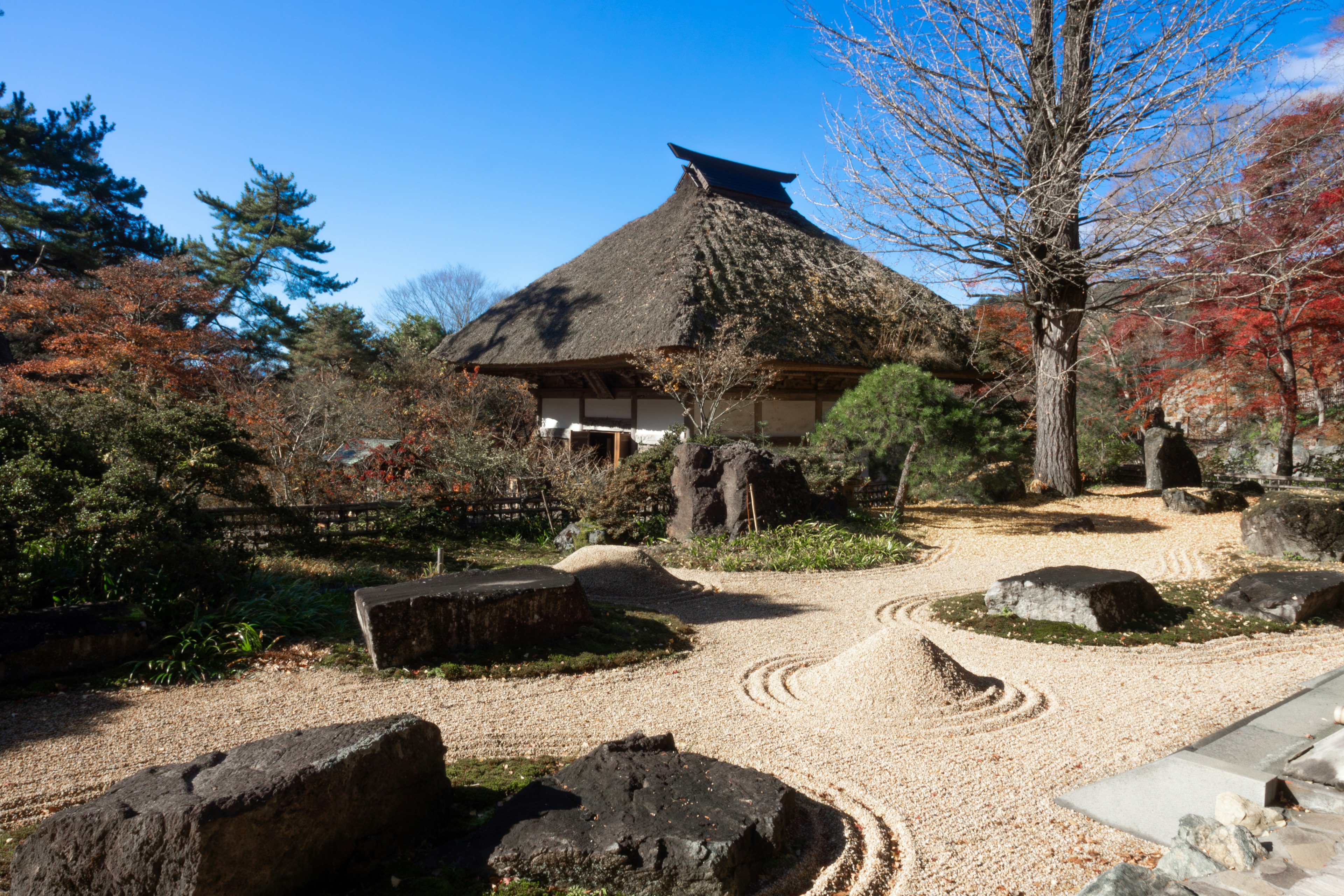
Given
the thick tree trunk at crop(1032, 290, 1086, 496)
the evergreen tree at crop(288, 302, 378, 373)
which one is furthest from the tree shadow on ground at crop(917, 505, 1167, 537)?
the evergreen tree at crop(288, 302, 378, 373)

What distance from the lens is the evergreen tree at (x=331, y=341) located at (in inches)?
707

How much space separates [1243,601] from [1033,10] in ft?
28.1

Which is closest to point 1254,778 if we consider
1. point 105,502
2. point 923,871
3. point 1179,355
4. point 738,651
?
point 923,871

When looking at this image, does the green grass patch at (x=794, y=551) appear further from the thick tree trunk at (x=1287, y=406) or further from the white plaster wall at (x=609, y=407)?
the thick tree trunk at (x=1287, y=406)

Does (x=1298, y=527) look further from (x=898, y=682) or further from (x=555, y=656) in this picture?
(x=555, y=656)

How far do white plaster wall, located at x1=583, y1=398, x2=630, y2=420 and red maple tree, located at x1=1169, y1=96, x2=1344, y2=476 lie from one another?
836cm

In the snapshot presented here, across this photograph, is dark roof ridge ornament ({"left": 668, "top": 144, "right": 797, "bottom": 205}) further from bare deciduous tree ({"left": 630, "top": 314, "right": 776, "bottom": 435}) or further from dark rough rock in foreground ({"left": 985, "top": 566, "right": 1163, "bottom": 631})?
dark rough rock in foreground ({"left": 985, "top": 566, "right": 1163, "bottom": 631})

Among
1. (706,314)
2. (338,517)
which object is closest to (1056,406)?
(706,314)

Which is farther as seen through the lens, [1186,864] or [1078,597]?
[1078,597]

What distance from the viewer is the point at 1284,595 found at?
18.5 feet

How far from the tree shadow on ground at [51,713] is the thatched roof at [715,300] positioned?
7.81 m

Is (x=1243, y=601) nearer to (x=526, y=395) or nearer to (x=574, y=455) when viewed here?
(x=574, y=455)

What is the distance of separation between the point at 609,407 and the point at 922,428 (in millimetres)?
5890

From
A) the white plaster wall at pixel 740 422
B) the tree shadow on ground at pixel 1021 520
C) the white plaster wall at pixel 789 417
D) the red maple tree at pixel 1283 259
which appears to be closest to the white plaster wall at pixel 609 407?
the white plaster wall at pixel 740 422
